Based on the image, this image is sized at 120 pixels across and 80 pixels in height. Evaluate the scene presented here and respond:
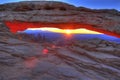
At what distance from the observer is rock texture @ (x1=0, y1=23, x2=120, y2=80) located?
523 cm

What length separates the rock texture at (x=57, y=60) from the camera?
5.23 m

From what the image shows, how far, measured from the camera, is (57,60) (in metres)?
5.83

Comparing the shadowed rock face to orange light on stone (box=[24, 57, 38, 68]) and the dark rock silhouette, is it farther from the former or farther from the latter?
orange light on stone (box=[24, 57, 38, 68])

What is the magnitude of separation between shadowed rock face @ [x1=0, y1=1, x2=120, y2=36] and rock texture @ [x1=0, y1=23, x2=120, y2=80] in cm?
67

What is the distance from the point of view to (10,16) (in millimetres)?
7234

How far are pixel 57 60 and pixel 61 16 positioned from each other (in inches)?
80.4

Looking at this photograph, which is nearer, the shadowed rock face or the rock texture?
the rock texture

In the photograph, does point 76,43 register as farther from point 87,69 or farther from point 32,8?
point 32,8

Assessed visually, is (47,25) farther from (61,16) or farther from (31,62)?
(31,62)

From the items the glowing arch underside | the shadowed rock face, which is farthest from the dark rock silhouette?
the glowing arch underside

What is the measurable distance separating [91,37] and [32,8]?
2.51m

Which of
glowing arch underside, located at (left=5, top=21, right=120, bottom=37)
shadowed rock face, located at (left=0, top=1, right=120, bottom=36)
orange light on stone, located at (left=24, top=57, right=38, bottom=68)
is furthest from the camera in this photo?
glowing arch underside, located at (left=5, top=21, right=120, bottom=37)

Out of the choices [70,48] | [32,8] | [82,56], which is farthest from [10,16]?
[82,56]

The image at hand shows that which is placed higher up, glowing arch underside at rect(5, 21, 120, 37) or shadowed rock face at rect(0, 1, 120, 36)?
shadowed rock face at rect(0, 1, 120, 36)
